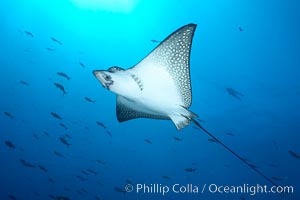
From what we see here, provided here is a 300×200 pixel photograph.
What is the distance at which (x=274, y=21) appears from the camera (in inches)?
201

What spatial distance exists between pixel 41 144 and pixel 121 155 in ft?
11.8

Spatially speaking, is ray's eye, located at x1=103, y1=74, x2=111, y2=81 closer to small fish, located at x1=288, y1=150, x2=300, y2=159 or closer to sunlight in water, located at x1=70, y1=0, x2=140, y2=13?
sunlight in water, located at x1=70, y1=0, x2=140, y2=13

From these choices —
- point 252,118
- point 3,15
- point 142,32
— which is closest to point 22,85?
point 3,15

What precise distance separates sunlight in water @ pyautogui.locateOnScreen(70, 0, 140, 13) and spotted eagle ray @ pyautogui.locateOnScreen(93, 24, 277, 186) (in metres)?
2.81

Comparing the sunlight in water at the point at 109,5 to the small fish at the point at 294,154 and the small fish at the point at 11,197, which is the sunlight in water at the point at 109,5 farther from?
the small fish at the point at 11,197

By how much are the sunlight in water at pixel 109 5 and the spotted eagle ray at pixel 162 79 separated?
111 inches

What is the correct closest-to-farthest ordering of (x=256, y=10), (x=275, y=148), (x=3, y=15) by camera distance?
1. (x=256, y=10)
2. (x=3, y=15)
3. (x=275, y=148)

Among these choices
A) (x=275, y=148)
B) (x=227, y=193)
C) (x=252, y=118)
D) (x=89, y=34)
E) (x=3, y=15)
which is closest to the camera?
(x=89, y=34)

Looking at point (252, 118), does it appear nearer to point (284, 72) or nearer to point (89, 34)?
point (284, 72)

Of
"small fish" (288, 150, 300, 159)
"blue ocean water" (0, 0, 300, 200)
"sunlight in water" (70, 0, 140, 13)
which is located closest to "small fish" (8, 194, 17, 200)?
"blue ocean water" (0, 0, 300, 200)

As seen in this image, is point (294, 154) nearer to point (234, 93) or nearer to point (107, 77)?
point (234, 93)

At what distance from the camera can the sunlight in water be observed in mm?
5438

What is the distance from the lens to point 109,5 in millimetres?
5574

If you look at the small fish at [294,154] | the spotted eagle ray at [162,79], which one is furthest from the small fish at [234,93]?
the spotted eagle ray at [162,79]
